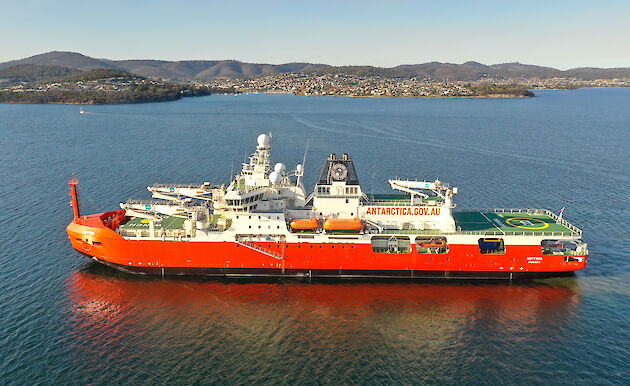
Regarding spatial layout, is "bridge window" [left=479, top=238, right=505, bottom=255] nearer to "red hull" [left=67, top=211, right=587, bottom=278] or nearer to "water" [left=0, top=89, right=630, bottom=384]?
"red hull" [left=67, top=211, right=587, bottom=278]

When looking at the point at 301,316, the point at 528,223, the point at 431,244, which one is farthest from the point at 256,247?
the point at 528,223

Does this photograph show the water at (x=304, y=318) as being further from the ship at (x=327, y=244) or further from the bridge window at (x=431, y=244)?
the bridge window at (x=431, y=244)

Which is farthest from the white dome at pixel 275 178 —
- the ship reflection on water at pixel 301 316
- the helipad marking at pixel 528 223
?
the helipad marking at pixel 528 223

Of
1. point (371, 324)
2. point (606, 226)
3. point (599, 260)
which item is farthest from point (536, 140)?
point (371, 324)

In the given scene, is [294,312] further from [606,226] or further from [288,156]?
[288,156]

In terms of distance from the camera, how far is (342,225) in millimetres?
30672

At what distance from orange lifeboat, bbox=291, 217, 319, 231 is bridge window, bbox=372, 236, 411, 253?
16.4 ft

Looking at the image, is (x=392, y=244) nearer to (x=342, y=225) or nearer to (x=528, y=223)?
(x=342, y=225)

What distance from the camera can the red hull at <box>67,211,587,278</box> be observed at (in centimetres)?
3095

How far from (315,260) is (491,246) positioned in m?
13.9

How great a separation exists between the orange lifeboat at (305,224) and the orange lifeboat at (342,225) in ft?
2.84

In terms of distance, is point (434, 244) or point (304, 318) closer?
point (304, 318)

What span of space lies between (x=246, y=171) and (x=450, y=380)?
21702 millimetres

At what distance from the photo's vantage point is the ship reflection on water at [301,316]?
23.9 meters
